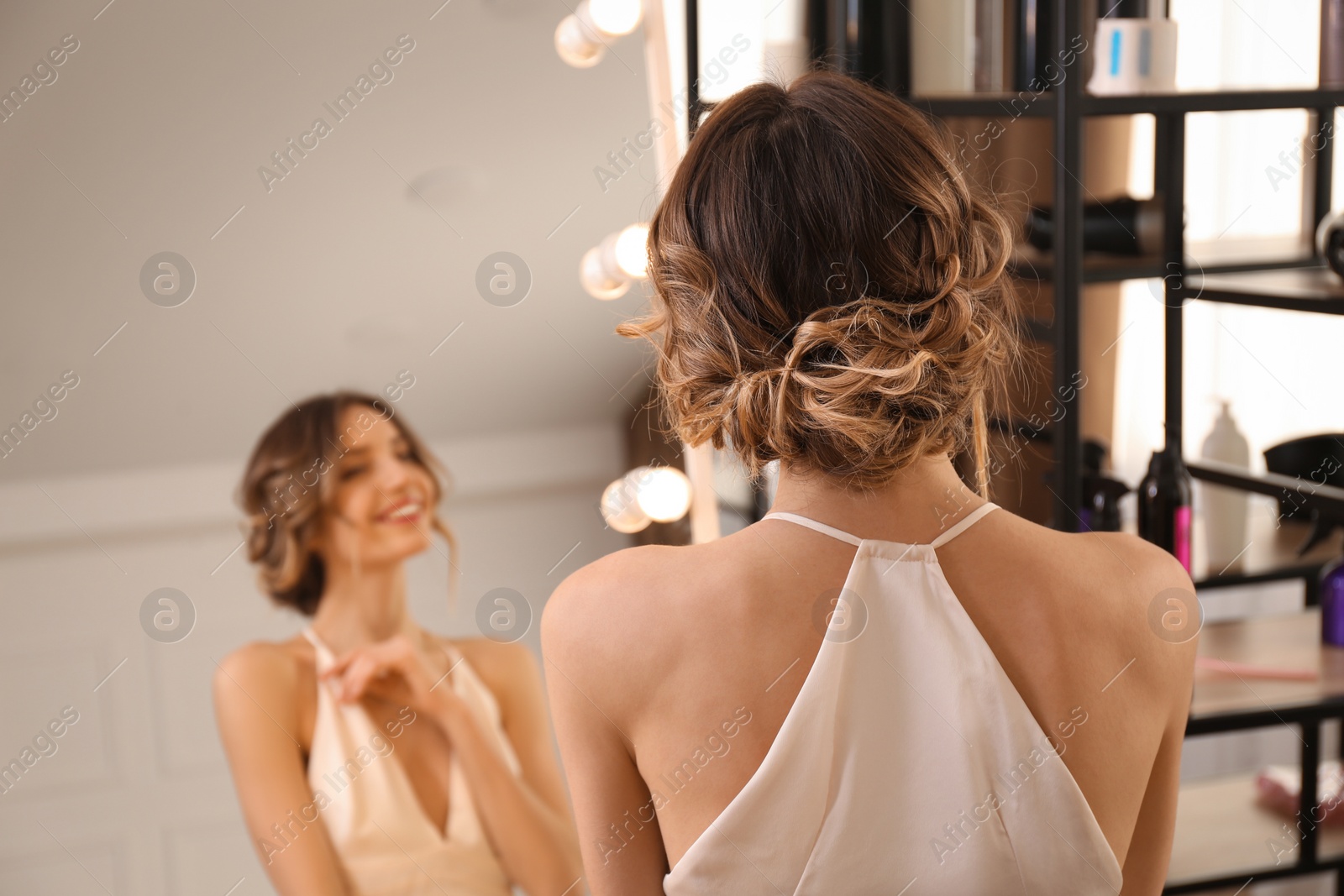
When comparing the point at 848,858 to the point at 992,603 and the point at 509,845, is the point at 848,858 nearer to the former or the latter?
the point at 992,603

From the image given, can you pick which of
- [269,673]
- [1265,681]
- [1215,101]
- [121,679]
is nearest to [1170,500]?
[1265,681]

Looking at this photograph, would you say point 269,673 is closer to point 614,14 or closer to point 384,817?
point 384,817

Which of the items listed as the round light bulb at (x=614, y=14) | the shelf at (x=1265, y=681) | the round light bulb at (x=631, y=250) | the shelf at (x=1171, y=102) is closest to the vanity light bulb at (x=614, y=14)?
the round light bulb at (x=614, y=14)

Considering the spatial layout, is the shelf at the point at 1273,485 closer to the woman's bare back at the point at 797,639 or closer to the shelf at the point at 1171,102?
the shelf at the point at 1171,102

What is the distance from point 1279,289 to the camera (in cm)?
141

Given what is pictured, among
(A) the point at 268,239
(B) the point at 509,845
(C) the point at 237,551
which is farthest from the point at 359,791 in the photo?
(A) the point at 268,239

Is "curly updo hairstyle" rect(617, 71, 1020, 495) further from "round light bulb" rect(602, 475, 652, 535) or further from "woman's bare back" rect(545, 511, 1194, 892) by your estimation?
"round light bulb" rect(602, 475, 652, 535)

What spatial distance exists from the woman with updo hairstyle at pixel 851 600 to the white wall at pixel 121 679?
0.80 meters

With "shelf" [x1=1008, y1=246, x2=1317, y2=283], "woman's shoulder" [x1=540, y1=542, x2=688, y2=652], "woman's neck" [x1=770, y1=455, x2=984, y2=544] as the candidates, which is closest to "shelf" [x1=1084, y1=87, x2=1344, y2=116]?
"shelf" [x1=1008, y1=246, x2=1317, y2=283]

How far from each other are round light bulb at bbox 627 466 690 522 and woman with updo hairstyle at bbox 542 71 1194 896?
0.83 metres

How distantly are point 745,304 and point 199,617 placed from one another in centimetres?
100

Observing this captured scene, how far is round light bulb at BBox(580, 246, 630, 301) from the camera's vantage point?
5.16ft

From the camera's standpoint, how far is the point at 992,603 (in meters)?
0.77

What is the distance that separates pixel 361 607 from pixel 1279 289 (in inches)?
52.6
